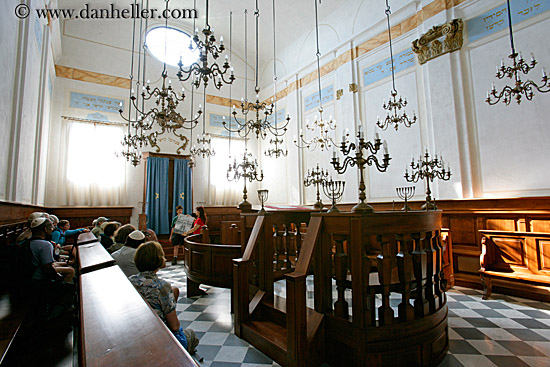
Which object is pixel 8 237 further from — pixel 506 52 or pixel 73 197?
pixel 506 52

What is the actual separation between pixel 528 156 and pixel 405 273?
398 centimetres

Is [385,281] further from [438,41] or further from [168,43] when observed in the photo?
[168,43]

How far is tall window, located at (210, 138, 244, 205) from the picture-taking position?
983cm

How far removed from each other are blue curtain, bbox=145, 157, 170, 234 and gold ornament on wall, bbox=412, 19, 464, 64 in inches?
297

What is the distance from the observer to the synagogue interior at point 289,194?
199 centimetres

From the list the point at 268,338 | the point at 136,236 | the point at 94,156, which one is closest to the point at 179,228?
the point at 94,156

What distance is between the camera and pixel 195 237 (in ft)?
16.5

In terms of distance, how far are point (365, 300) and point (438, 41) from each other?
18.2 feet

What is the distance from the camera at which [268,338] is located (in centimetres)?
229

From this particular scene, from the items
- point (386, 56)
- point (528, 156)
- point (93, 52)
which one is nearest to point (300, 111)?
point (386, 56)

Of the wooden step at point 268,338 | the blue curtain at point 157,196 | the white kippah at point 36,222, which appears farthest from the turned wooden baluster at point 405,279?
the blue curtain at point 157,196

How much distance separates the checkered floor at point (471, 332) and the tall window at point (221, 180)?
5.97 meters

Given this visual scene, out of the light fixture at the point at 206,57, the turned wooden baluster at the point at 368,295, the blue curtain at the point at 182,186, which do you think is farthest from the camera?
the blue curtain at the point at 182,186

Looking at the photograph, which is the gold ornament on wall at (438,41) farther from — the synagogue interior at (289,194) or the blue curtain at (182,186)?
the blue curtain at (182,186)
